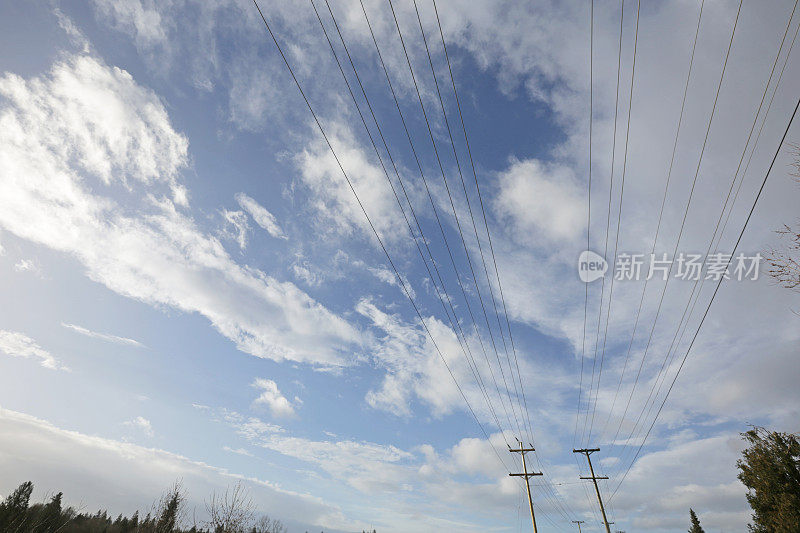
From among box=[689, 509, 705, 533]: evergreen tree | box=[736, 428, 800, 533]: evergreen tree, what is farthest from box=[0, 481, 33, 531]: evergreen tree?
box=[689, 509, 705, 533]: evergreen tree

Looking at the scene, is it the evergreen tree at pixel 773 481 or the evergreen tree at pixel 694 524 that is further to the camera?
the evergreen tree at pixel 694 524

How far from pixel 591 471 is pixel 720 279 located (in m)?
33.7

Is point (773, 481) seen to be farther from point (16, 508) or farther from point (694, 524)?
point (16, 508)

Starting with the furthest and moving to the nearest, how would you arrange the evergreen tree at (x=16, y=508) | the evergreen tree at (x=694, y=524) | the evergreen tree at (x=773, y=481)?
the evergreen tree at (x=694, y=524) < the evergreen tree at (x=16, y=508) < the evergreen tree at (x=773, y=481)

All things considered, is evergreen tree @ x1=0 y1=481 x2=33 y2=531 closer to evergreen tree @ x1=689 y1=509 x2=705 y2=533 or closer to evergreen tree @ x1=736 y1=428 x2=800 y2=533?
evergreen tree @ x1=736 y1=428 x2=800 y2=533

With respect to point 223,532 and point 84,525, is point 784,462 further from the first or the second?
point 84,525

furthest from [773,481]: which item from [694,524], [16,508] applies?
[16,508]

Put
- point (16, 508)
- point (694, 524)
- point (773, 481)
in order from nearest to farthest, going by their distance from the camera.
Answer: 1. point (773, 481)
2. point (16, 508)
3. point (694, 524)

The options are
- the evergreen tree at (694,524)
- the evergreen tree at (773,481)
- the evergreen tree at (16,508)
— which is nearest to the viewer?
the evergreen tree at (773,481)

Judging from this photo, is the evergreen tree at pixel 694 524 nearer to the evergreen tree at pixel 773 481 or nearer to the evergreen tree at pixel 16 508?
the evergreen tree at pixel 773 481

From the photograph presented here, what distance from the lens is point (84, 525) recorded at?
68.5m

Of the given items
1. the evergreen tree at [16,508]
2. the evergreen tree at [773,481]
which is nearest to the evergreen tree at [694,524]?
the evergreen tree at [773,481]

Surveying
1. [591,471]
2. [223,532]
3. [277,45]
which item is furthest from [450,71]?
[591,471]

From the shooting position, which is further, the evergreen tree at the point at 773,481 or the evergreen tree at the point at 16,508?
the evergreen tree at the point at 16,508
